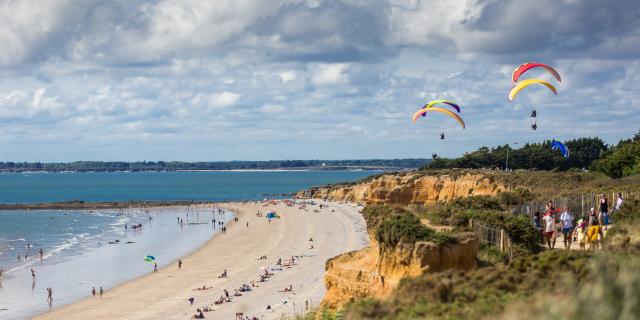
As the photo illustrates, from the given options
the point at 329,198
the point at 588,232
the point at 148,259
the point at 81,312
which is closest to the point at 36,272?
the point at 148,259

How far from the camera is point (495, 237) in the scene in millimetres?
21891

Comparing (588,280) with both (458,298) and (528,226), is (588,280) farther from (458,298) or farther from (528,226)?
(528,226)

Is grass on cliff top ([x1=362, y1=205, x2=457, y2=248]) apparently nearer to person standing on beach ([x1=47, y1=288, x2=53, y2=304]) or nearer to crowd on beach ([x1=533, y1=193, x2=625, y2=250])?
crowd on beach ([x1=533, y1=193, x2=625, y2=250])

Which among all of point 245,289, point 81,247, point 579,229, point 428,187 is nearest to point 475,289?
point 579,229

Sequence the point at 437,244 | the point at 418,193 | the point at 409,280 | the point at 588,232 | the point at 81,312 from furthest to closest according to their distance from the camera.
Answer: the point at 418,193, the point at 81,312, the point at 588,232, the point at 437,244, the point at 409,280

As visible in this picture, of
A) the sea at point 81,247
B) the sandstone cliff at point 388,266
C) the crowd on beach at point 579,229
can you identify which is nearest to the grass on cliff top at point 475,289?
the sandstone cliff at point 388,266

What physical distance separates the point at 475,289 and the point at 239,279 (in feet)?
84.1

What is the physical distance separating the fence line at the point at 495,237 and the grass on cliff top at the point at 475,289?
5886 millimetres

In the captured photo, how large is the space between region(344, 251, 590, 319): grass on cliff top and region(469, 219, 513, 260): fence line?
589 cm

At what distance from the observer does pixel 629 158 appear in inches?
2040

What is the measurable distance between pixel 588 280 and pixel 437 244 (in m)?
5.95

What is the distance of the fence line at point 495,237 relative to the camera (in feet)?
68.4

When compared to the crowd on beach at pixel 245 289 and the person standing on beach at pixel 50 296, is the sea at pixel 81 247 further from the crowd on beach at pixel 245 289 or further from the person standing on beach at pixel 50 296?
the crowd on beach at pixel 245 289

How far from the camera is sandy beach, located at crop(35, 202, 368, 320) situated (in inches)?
1198
